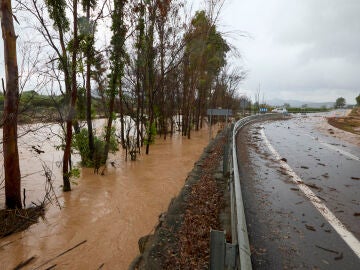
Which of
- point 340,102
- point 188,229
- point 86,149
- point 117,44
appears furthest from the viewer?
point 340,102

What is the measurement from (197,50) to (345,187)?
42.8ft

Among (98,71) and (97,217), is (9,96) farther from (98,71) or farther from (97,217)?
(98,71)

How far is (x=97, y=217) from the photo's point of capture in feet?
20.4

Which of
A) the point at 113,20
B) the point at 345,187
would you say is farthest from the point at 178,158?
the point at 345,187

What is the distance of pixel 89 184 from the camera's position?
8.94 metres

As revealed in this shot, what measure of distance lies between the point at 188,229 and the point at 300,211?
229 cm

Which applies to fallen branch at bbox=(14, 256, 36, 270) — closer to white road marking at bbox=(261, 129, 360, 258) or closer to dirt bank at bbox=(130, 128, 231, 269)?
dirt bank at bbox=(130, 128, 231, 269)

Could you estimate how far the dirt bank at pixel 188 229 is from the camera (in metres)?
3.07

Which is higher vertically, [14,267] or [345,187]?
[345,187]

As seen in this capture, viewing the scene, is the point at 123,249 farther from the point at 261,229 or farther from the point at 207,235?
the point at 261,229

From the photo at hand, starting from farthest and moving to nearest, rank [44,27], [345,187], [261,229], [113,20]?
[113,20] → [44,27] → [345,187] → [261,229]

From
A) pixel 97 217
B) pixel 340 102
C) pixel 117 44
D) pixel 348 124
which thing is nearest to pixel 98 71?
pixel 117 44

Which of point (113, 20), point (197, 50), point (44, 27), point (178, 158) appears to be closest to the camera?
point (44, 27)

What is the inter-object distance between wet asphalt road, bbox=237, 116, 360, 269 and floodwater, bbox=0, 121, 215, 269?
87.9 inches
